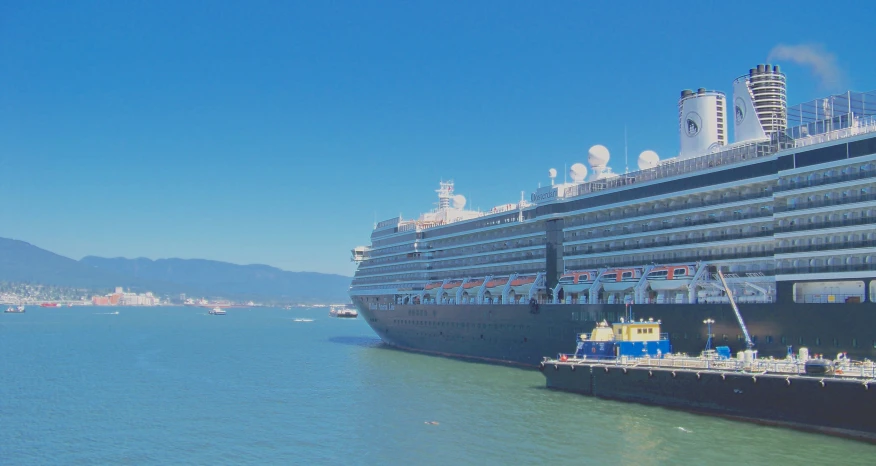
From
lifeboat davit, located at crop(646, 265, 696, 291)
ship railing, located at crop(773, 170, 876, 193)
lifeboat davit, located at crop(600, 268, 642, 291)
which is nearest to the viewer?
ship railing, located at crop(773, 170, 876, 193)

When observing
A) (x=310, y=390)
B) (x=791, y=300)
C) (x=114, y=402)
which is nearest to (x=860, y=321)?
(x=791, y=300)

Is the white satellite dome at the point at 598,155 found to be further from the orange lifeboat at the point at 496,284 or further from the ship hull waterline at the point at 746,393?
the ship hull waterline at the point at 746,393

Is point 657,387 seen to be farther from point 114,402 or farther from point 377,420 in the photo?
point 114,402

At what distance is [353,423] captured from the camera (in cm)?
3678

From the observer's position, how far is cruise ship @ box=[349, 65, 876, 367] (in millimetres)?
37156

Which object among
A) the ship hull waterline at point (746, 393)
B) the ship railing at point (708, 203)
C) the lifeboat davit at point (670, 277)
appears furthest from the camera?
the lifeboat davit at point (670, 277)

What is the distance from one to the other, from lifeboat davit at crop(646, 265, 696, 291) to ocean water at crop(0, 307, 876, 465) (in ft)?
34.7

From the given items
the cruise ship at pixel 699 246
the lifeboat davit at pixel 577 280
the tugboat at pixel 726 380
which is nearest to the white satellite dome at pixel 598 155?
the cruise ship at pixel 699 246

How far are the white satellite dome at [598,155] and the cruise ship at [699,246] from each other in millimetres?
122

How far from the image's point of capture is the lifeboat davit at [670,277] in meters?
46.6

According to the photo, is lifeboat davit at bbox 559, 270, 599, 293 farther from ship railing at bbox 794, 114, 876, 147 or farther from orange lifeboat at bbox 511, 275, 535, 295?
ship railing at bbox 794, 114, 876, 147

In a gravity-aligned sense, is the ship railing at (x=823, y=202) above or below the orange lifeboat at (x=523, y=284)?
above

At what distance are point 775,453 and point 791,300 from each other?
12.7 m

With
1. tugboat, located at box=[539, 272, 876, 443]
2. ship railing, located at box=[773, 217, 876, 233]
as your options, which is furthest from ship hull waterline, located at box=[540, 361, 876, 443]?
ship railing, located at box=[773, 217, 876, 233]
